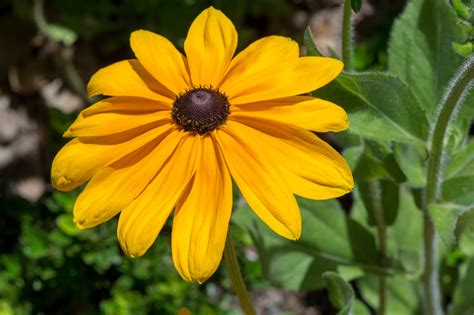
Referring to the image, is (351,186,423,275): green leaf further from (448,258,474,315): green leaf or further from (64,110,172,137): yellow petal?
(64,110,172,137): yellow petal

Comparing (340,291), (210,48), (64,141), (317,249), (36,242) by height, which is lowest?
(36,242)

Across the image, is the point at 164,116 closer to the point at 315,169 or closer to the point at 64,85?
the point at 315,169

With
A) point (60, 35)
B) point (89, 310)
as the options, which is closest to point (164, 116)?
point (89, 310)

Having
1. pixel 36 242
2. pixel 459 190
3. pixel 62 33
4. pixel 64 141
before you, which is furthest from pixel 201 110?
pixel 62 33

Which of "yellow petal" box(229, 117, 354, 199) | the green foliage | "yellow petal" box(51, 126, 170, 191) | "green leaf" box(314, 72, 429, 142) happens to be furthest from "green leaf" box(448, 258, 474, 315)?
"yellow petal" box(51, 126, 170, 191)

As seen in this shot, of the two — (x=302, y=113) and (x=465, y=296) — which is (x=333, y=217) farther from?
(x=302, y=113)

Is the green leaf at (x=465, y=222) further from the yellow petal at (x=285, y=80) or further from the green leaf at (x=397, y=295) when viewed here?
the green leaf at (x=397, y=295)

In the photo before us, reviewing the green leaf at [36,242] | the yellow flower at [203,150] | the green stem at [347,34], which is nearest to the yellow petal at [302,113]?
the yellow flower at [203,150]
